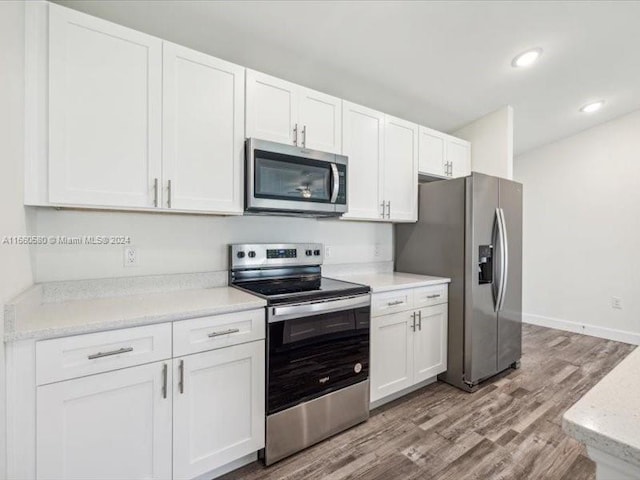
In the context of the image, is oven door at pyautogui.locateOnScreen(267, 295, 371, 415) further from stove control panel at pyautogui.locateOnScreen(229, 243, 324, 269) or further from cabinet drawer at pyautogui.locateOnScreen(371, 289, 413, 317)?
stove control panel at pyautogui.locateOnScreen(229, 243, 324, 269)

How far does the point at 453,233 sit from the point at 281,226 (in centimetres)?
143

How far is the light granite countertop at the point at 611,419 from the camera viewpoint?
54 centimetres

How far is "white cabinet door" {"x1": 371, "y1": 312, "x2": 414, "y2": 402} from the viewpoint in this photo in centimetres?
226

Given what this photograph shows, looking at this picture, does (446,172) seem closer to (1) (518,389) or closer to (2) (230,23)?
(1) (518,389)

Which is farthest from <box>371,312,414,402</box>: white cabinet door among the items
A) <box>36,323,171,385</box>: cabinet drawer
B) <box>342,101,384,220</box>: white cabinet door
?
<box>36,323,171,385</box>: cabinet drawer

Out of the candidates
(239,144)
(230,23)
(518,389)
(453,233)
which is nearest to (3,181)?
(239,144)

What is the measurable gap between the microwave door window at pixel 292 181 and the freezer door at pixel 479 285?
1237mm

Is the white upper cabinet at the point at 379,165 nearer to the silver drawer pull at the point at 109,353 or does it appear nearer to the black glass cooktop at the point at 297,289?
the black glass cooktop at the point at 297,289

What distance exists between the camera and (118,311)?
1.46 m

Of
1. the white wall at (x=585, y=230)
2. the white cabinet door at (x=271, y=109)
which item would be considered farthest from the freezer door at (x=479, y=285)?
the white wall at (x=585, y=230)

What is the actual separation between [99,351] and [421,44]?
2643 millimetres

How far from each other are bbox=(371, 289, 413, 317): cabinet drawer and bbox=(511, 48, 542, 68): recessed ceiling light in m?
2.05

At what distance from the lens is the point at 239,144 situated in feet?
6.32

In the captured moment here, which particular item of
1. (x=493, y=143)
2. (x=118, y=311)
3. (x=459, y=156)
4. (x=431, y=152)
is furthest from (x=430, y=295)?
(x=118, y=311)
